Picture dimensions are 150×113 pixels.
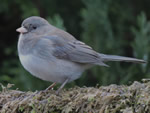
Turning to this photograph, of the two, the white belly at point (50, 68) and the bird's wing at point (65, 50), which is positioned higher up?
the bird's wing at point (65, 50)

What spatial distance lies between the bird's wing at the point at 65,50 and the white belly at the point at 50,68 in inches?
3.4

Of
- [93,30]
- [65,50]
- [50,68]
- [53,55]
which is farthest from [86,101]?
[93,30]

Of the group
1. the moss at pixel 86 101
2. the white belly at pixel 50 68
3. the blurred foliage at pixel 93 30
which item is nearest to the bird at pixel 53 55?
the white belly at pixel 50 68

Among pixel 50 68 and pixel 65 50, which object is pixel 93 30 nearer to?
pixel 65 50

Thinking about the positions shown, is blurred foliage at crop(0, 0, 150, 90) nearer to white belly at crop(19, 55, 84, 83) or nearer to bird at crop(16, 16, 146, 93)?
bird at crop(16, 16, 146, 93)

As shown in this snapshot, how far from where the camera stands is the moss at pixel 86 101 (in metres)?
1.78

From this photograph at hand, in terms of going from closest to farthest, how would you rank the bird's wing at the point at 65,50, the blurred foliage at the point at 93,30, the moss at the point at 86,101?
1. the moss at the point at 86,101
2. the bird's wing at the point at 65,50
3. the blurred foliage at the point at 93,30

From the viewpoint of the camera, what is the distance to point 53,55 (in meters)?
2.73

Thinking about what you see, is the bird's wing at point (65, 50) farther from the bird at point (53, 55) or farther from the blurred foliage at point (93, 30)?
the blurred foliage at point (93, 30)

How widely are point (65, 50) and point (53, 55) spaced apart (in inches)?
7.4

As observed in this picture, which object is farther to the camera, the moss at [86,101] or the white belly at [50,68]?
the white belly at [50,68]

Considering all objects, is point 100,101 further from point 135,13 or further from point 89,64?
point 135,13

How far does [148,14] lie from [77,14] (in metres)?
1.15

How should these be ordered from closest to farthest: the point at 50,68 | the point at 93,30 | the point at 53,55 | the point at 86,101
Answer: the point at 86,101
the point at 50,68
the point at 53,55
the point at 93,30
